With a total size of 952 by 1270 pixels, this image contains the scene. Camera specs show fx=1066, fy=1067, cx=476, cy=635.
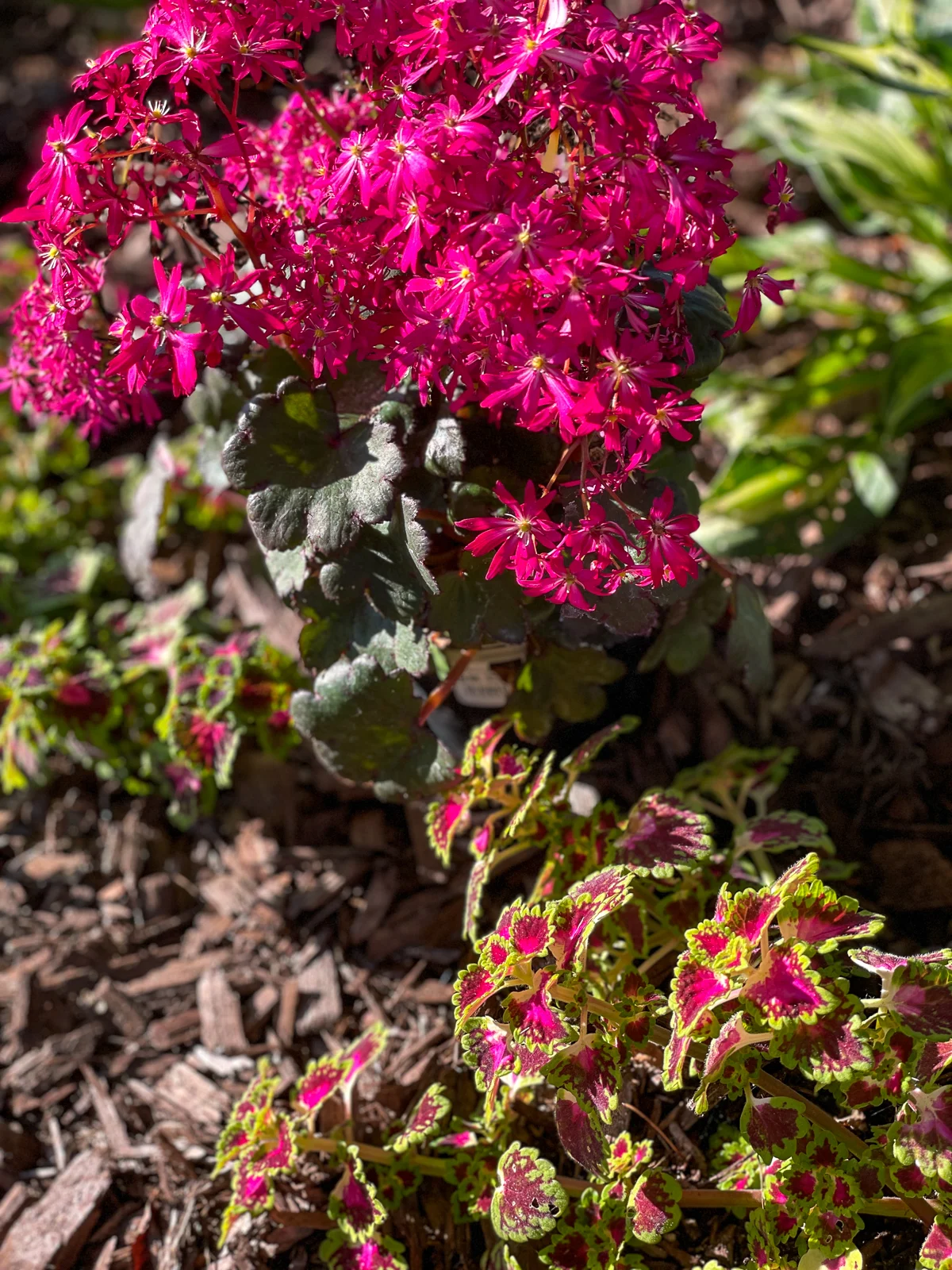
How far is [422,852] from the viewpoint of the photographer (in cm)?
183

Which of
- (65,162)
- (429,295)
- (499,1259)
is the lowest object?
(499,1259)

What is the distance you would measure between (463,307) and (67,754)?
158cm

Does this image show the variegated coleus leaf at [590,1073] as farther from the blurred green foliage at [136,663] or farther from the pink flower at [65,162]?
the pink flower at [65,162]

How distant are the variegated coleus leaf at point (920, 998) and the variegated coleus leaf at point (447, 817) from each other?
56cm

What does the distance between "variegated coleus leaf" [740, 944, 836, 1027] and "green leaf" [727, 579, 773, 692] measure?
55cm

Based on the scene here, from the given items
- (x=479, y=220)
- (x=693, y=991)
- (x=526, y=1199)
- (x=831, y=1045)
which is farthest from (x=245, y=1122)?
(x=479, y=220)

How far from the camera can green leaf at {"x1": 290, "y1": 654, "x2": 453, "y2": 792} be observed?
4.65ft

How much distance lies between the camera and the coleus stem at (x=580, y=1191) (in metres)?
1.14

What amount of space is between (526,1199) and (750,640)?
2.63 ft

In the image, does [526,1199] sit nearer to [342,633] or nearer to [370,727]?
[370,727]

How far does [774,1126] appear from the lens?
42.7 inches

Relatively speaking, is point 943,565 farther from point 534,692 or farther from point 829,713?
point 534,692

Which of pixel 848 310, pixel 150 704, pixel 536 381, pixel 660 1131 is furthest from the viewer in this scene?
pixel 848 310

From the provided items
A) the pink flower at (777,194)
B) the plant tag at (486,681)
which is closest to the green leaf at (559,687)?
the plant tag at (486,681)
